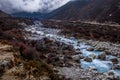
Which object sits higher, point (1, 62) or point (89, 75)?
point (1, 62)

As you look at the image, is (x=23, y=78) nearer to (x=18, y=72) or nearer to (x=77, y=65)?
(x=18, y=72)

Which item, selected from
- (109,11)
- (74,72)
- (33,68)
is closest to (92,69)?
(74,72)

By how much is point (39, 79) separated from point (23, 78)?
118cm

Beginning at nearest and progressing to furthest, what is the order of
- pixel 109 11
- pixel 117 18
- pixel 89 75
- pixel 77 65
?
pixel 89 75 < pixel 77 65 < pixel 117 18 < pixel 109 11

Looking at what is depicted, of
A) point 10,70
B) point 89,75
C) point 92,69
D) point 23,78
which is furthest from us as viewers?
point 92,69

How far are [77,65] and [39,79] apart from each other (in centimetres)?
1073

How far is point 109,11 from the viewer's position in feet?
471

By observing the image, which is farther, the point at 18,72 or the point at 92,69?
the point at 92,69

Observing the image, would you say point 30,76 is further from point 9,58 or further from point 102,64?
point 102,64

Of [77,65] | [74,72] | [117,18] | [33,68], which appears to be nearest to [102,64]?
[77,65]

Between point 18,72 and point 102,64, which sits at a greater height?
point 18,72

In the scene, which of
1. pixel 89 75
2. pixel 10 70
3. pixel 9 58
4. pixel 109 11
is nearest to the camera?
pixel 10 70

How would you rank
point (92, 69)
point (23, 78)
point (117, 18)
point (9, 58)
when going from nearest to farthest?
point (23, 78) → point (9, 58) → point (92, 69) → point (117, 18)

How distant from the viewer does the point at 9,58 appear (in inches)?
823
